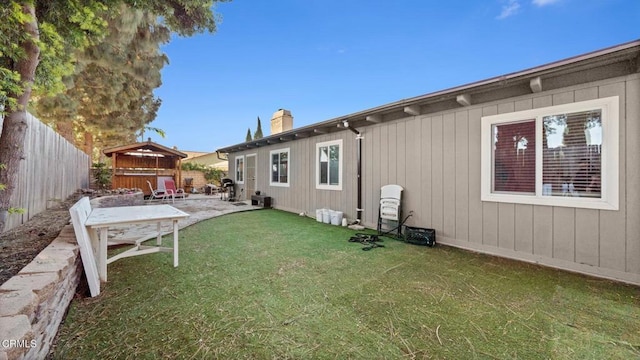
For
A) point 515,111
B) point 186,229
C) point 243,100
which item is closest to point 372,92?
point 243,100

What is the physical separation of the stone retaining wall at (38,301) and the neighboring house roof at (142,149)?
1001 cm

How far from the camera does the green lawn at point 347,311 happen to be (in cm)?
173

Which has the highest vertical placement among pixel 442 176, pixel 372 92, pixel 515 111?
pixel 372 92

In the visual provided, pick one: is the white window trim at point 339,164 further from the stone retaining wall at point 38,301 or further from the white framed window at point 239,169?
the white framed window at point 239,169

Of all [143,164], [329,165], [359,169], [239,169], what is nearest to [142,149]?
[143,164]

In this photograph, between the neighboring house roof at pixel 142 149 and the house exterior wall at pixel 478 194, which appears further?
the neighboring house roof at pixel 142 149

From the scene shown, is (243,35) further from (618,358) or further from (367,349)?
(618,358)

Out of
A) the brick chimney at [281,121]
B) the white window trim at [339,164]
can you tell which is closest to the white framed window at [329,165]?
the white window trim at [339,164]

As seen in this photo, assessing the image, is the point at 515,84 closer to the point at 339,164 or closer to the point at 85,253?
the point at 339,164

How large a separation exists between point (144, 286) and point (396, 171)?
4.43 meters

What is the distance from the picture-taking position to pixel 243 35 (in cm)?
962

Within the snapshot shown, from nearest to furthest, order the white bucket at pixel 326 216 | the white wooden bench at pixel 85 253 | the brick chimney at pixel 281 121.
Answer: the white wooden bench at pixel 85 253 → the white bucket at pixel 326 216 → the brick chimney at pixel 281 121

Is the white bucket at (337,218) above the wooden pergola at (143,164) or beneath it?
beneath

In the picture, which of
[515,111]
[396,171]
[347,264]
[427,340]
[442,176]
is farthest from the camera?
[396,171]
